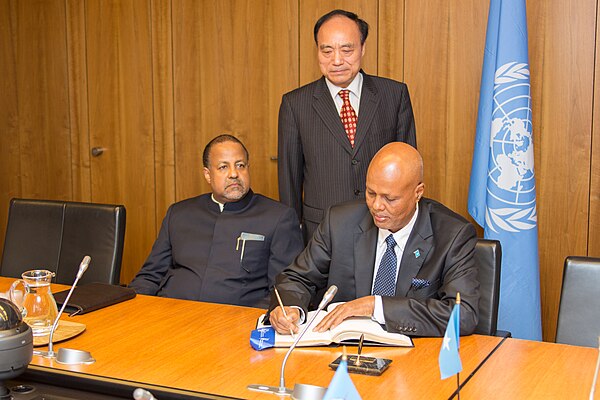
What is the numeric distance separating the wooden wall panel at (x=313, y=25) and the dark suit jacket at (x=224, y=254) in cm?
149

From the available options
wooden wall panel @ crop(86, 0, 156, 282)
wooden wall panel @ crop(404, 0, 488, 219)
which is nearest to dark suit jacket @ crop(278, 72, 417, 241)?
wooden wall panel @ crop(404, 0, 488, 219)

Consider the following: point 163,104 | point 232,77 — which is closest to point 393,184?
point 232,77

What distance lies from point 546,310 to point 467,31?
159cm

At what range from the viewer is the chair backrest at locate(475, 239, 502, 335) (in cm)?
274

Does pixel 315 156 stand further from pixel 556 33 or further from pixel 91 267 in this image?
pixel 556 33

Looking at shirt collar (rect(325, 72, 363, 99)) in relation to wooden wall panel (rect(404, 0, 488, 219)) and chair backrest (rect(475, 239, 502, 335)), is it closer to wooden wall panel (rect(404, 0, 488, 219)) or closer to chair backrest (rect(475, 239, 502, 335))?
wooden wall panel (rect(404, 0, 488, 219))

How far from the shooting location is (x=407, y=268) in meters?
2.74

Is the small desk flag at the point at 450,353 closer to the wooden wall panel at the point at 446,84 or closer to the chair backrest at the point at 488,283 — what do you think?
the chair backrest at the point at 488,283

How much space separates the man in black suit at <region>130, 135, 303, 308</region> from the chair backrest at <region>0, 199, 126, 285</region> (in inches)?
7.1

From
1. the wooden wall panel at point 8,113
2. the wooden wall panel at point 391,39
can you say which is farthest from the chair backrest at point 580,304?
the wooden wall panel at point 8,113

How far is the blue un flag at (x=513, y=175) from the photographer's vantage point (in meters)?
3.99

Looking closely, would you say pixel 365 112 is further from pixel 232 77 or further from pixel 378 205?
pixel 232 77

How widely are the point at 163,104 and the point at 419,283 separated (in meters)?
3.16

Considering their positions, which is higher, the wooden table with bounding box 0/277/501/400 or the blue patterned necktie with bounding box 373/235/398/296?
the blue patterned necktie with bounding box 373/235/398/296
